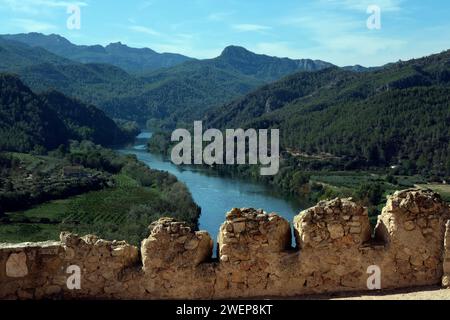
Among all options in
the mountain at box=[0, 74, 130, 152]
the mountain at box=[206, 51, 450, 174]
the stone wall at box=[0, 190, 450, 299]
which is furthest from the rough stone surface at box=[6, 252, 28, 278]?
the mountain at box=[0, 74, 130, 152]

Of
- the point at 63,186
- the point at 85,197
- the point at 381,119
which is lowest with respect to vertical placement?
the point at 85,197

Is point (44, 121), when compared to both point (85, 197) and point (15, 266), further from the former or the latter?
point (15, 266)

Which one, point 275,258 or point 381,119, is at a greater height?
point 381,119

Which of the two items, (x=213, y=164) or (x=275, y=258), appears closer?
(x=275, y=258)

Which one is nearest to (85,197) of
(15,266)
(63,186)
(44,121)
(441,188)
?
(63,186)

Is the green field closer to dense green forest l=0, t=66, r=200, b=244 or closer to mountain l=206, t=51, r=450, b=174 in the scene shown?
mountain l=206, t=51, r=450, b=174
